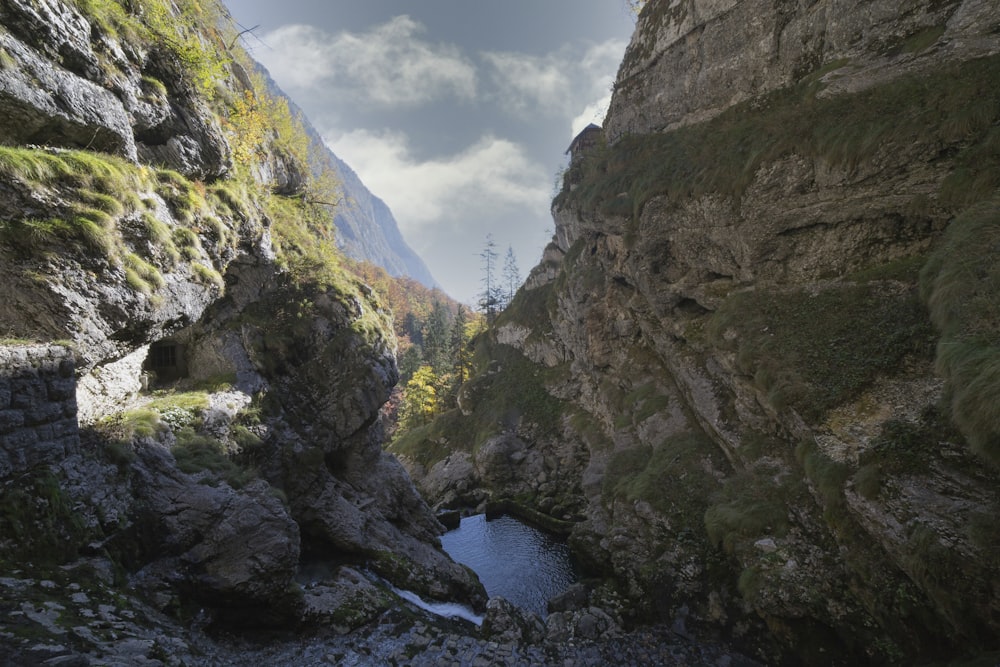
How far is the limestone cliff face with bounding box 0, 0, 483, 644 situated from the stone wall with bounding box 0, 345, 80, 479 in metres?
0.04

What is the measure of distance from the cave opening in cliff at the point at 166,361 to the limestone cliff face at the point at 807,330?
68.8ft

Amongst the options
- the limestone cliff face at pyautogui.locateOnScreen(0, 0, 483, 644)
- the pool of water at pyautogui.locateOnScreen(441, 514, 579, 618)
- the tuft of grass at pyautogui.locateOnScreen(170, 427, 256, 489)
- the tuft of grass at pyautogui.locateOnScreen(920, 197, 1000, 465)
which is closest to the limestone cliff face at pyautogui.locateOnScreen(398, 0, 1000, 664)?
the tuft of grass at pyautogui.locateOnScreen(920, 197, 1000, 465)

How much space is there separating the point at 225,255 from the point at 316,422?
860cm

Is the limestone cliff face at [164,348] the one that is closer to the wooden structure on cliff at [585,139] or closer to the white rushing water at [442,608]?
the white rushing water at [442,608]

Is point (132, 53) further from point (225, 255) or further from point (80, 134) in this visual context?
point (225, 255)

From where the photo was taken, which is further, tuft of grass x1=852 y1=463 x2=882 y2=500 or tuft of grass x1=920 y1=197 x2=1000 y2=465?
tuft of grass x1=852 y1=463 x2=882 y2=500

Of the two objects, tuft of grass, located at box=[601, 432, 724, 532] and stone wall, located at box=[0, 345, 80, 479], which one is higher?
stone wall, located at box=[0, 345, 80, 479]

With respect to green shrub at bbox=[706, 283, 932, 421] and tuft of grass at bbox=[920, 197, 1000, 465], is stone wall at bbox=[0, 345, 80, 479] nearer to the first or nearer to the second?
tuft of grass at bbox=[920, 197, 1000, 465]

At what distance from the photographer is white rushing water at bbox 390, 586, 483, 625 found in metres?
15.9

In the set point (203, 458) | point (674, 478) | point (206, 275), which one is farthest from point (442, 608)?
point (206, 275)

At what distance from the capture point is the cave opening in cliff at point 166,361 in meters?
16.2

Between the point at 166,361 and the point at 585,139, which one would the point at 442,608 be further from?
the point at 585,139

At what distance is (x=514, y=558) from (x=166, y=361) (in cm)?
2131

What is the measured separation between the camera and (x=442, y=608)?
1641 cm
